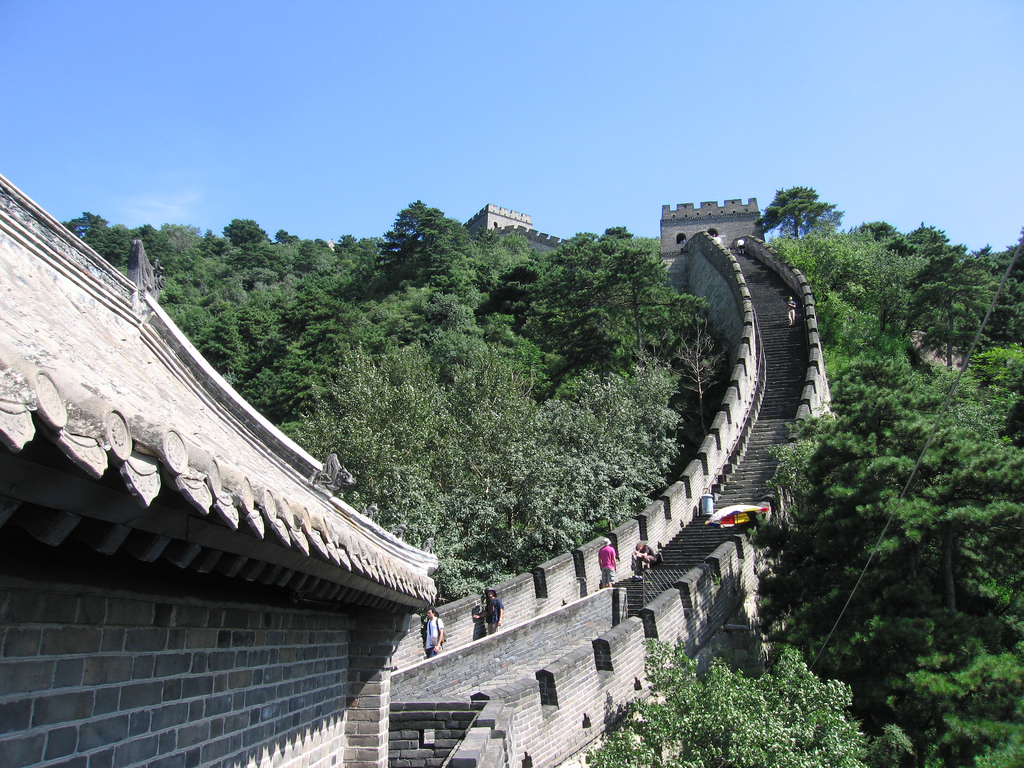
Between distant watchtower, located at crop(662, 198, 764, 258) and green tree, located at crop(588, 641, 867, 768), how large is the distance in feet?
151

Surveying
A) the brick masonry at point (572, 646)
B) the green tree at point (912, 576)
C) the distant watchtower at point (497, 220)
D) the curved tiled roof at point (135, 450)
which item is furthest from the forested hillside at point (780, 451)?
the distant watchtower at point (497, 220)

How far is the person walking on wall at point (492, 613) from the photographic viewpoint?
14641mm

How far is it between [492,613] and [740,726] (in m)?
5.83

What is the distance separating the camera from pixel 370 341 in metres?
34.4

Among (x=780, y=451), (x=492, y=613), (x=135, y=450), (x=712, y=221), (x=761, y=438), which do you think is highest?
(x=712, y=221)

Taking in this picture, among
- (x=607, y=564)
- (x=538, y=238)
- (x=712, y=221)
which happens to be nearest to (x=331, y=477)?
(x=607, y=564)

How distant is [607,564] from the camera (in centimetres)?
1691

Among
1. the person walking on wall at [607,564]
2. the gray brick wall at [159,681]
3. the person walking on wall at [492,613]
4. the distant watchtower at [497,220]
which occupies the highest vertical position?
the distant watchtower at [497,220]

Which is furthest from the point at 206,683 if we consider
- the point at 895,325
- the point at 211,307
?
the point at 211,307

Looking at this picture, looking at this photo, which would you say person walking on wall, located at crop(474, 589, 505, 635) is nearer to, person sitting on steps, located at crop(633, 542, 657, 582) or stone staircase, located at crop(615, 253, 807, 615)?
stone staircase, located at crop(615, 253, 807, 615)

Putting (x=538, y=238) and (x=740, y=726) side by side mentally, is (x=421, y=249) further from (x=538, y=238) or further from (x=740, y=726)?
(x=740, y=726)

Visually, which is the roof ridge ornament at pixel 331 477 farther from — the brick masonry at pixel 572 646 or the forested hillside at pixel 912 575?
the forested hillside at pixel 912 575

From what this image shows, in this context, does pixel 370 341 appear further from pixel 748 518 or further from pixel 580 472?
pixel 748 518

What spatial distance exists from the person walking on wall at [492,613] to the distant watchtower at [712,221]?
42.9 meters
